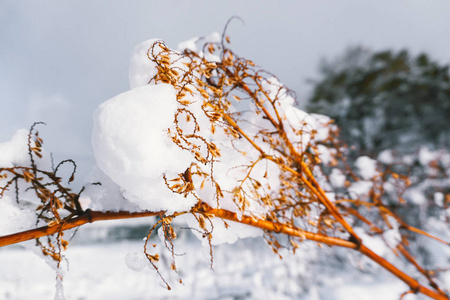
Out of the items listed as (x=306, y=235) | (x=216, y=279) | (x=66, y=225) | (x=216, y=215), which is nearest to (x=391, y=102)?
(x=216, y=279)

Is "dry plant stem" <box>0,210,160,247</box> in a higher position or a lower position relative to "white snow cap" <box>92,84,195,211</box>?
lower

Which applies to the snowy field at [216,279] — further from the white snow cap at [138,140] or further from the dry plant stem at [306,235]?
the white snow cap at [138,140]

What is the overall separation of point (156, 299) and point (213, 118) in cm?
219

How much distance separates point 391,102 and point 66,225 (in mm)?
5756

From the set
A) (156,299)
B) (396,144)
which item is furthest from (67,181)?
(396,144)

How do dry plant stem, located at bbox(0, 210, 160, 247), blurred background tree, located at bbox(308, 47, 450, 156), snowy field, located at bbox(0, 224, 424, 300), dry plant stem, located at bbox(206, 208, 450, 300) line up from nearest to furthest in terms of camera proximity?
dry plant stem, located at bbox(0, 210, 160, 247) < dry plant stem, located at bbox(206, 208, 450, 300) < snowy field, located at bbox(0, 224, 424, 300) < blurred background tree, located at bbox(308, 47, 450, 156)

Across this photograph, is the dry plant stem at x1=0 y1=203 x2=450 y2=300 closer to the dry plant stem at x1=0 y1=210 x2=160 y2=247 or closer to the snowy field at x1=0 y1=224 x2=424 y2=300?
the dry plant stem at x1=0 y1=210 x2=160 y2=247

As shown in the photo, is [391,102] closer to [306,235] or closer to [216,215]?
[306,235]

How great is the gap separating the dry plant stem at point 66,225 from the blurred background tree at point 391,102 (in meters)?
4.79

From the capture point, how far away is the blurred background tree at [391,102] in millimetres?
4562

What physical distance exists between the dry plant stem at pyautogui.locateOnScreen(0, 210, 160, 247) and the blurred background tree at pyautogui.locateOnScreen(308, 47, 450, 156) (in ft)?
15.7

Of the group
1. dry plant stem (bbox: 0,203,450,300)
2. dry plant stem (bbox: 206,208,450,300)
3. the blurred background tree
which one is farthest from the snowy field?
the blurred background tree

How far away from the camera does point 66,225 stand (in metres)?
0.45

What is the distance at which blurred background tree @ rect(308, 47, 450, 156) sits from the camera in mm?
4562
